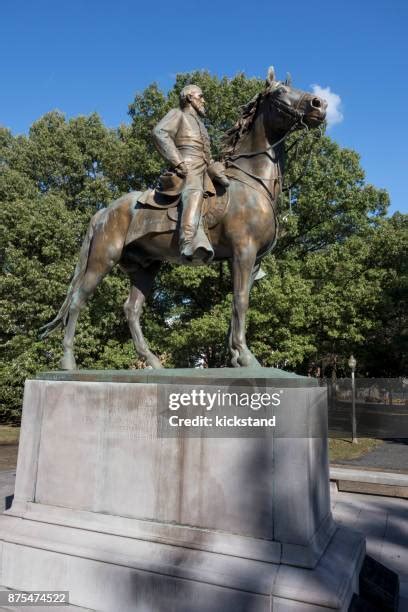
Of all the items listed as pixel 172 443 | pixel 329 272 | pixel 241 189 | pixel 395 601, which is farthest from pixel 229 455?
pixel 329 272

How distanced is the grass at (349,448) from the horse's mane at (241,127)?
10402mm

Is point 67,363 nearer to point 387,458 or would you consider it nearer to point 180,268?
point 387,458

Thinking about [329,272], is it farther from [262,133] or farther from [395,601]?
[395,601]

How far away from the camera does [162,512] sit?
4.01 metres

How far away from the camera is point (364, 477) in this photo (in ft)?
26.1

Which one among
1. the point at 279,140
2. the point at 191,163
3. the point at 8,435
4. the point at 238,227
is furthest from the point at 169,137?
the point at 8,435

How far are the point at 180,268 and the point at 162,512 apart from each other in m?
14.1

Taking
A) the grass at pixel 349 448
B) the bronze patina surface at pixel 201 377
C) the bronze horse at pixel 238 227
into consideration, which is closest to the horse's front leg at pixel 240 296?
the bronze horse at pixel 238 227

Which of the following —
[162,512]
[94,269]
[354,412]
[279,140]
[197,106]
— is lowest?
[162,512]

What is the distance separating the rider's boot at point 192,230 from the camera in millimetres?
4941

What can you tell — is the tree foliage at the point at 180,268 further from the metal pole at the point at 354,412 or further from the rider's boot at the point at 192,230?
the rider's boot at the point at 192,230

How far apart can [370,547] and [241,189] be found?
4315 millimetres

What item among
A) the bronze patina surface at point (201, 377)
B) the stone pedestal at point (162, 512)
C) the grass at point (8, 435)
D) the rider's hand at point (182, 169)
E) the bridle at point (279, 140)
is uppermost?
the bridle at point (279, 140)

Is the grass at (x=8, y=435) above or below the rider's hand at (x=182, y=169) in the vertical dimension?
below
